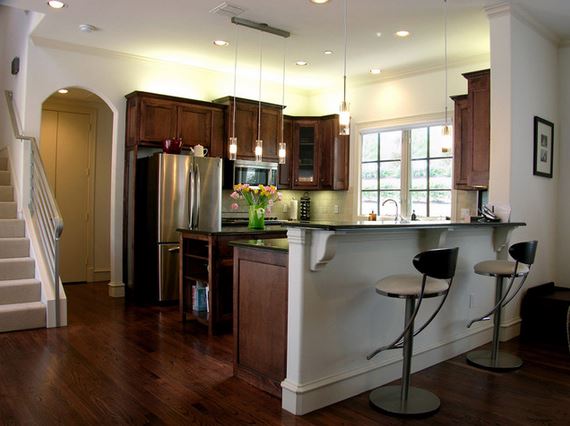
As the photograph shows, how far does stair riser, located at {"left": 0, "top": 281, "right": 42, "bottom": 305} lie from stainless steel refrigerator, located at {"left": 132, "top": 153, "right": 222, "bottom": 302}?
51.8 inches

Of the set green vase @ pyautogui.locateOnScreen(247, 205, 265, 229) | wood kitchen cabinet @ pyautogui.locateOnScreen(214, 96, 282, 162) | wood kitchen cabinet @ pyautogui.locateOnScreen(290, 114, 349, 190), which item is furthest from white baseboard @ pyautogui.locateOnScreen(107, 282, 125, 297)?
wood kitchen cabinet @ pyautogui.locateOnScreen(290, 114, 349, 190)

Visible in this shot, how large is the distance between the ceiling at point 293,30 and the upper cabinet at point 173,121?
0.60 metres

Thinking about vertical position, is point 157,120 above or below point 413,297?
above

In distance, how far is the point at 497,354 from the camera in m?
3.70

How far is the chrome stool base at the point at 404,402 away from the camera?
8.93 feet

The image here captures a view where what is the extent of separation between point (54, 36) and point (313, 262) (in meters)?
4.37

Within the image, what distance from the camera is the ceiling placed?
4387mm

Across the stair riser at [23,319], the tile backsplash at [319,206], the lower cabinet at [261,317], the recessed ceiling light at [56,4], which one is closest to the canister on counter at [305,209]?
the tile backsplash at [319,206]

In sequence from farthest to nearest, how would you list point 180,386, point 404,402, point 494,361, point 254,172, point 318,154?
1. point 318,154
2. point 254,172
3. point 494,361
4. point 180,386
5. point 404,402

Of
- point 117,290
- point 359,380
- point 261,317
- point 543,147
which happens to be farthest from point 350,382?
point 117,290

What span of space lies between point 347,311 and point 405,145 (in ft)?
13.5

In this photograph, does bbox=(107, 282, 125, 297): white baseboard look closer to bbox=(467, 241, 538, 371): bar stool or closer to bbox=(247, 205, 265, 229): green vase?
bbox=(247, 205, 265, 229): green vase

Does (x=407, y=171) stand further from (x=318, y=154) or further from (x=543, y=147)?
(x=543, y=147)

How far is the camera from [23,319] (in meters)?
4.30
